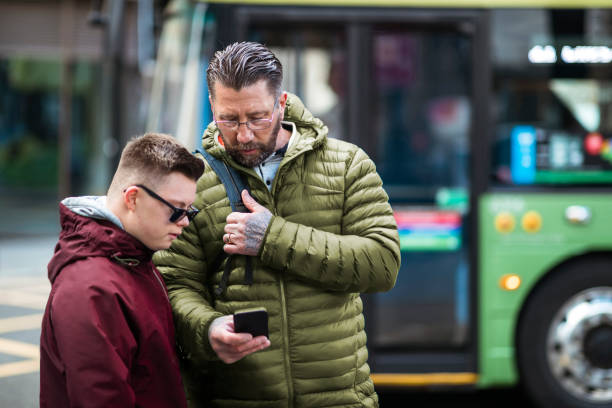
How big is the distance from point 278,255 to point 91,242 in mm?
501

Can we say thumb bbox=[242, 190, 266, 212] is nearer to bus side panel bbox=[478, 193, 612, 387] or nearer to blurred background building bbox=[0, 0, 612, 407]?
blurred background building bbox=[0, 0, 612, 407]

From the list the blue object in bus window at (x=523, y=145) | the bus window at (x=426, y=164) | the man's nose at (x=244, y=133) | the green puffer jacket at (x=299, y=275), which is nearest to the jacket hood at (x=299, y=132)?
the green puffer jacket at (x=299, y=275)

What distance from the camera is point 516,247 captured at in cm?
456

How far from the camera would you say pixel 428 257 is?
4.68 metres

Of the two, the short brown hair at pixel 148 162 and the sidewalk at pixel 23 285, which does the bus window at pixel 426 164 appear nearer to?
the sidewalk at pixel 23 285

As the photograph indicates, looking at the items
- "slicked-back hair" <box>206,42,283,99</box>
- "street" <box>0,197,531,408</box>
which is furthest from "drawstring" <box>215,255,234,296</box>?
"street" <box>0,197,531,408</box>

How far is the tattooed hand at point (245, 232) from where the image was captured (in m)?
1.98

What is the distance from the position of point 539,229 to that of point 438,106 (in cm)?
101

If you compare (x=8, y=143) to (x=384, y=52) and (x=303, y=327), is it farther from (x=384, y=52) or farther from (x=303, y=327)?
(x=303, y=327)

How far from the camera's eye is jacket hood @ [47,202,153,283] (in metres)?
1.73

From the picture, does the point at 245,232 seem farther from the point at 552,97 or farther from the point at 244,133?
the point at 552,97

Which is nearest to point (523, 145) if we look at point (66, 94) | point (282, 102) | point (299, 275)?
point (282, 102)

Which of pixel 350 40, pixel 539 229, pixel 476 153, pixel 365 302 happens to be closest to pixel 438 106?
pixel 476 153

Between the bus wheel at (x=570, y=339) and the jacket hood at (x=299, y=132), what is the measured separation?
288cm
